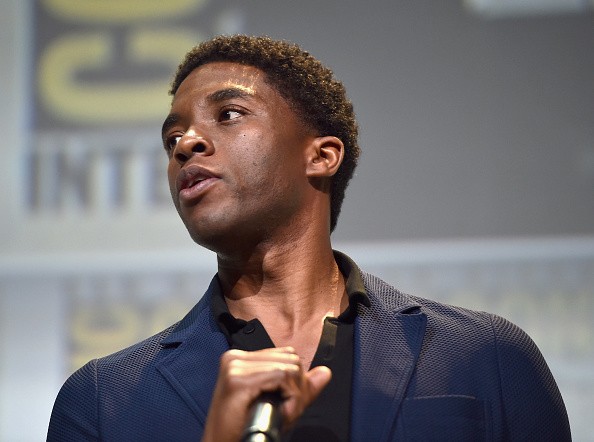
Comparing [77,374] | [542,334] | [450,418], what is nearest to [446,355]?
[450,418]

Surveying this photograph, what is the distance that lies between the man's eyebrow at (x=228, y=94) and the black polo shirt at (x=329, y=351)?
1.45ft

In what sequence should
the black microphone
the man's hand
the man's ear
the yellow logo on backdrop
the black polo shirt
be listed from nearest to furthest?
the black microphone → the man's hand → the black polo shirt → the man's ear → the yellow logo on backdrop

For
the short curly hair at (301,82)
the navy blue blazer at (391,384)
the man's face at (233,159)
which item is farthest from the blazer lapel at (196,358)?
the short curly hair at (301,82)

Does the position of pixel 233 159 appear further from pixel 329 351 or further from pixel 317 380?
pixel 317 380

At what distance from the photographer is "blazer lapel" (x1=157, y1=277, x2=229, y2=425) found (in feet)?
6.07

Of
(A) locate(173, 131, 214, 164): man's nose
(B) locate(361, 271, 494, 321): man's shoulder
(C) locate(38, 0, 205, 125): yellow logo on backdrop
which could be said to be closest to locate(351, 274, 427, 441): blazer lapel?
(B) locate(361, 271, 494, 321): man's shoulder

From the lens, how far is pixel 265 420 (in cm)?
129

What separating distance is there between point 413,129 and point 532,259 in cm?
61

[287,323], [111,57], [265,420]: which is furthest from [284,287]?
[111,57]

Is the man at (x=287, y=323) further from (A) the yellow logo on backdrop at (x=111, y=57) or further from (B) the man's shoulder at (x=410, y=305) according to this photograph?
(A) the yellow logo on backdrop at (x=111, y=57)

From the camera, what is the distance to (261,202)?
2.05m

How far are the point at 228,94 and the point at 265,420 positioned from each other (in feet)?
3.30

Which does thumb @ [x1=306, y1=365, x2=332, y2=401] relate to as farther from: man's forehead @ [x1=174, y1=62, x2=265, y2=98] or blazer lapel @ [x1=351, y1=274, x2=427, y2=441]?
man's forehead @ [x1=174, y1=62, x2=265, y2=98]

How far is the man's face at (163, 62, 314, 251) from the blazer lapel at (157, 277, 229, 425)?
18 centimetres
